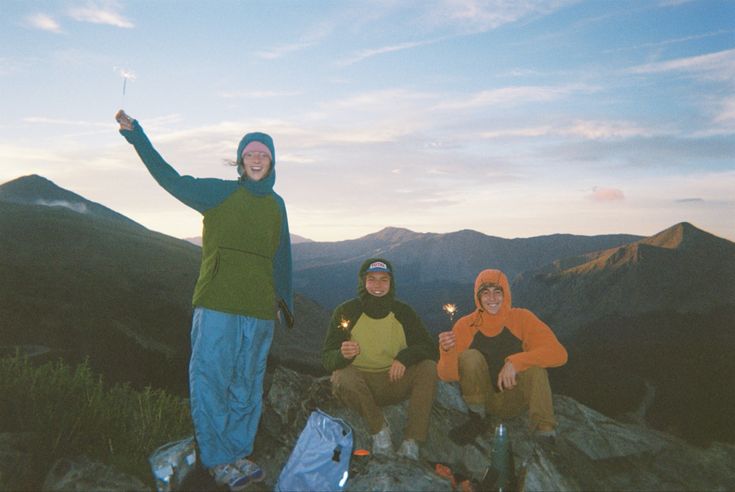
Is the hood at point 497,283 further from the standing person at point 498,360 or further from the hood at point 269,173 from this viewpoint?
the hood at point 269,173

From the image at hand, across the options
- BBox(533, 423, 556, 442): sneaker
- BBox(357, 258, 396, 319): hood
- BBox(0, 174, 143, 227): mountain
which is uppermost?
BBox(0, 174, 143, 227): mountain

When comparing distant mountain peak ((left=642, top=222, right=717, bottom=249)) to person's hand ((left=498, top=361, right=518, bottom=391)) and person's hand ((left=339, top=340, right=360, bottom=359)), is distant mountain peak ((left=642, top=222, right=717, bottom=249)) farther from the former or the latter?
person's hand ((left=339, top=340, right=360, bottom=359))

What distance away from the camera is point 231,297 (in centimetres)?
387

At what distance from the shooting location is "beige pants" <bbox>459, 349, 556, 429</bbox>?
4500 mm

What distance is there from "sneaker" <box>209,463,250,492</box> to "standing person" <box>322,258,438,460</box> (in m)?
1.22

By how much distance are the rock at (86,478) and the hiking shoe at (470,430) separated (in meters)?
2.82

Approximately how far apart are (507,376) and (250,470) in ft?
7.90

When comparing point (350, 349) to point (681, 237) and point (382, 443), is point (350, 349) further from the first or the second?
point (681, 237)

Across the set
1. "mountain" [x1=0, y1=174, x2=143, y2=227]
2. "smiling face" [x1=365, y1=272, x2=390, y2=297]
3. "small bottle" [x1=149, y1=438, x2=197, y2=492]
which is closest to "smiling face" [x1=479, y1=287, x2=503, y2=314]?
"smiling face" [x1=365, y1=272, x2=390, y2=297]

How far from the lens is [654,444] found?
17.0 feet

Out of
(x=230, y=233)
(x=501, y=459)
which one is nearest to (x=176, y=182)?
(x=230, y=233)

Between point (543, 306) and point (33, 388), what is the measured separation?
8516 cm

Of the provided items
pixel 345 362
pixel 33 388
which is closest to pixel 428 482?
pixel 345 362

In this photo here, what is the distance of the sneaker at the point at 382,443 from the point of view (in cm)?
435
